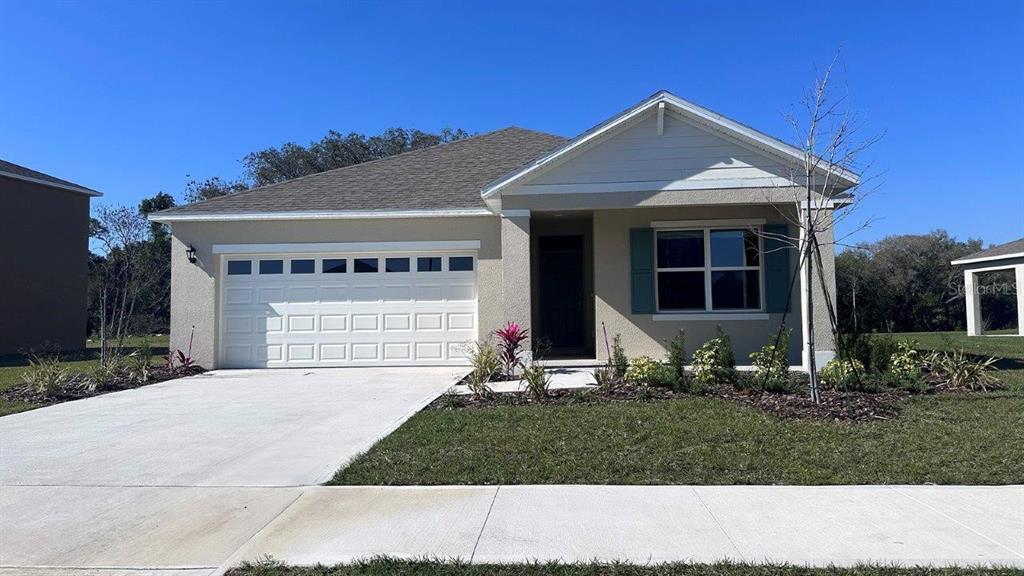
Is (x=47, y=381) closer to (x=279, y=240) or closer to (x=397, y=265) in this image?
(x=279, y=240)

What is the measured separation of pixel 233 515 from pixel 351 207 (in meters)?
9.63

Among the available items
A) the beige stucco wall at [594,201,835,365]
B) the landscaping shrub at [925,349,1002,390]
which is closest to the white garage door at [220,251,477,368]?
the beige stucco wall at [594,201,835,365]

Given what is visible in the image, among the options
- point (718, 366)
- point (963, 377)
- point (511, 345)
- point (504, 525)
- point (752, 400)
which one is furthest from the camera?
point (511, 345)

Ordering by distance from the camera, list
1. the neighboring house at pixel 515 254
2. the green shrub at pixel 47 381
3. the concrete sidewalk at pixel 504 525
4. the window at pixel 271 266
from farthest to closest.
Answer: the window at pixel 271 266 < the neighboring house at pixel 515 254 < the green shrub at pixel 47 381 < the concrete sidewalk at pixel 504 525

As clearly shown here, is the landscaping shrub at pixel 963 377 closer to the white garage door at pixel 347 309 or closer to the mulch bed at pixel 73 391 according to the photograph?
the white garage door at pixel 347 309

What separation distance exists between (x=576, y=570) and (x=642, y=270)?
947 centimetres

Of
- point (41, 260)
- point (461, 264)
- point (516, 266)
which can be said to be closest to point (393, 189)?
point (461, 264)

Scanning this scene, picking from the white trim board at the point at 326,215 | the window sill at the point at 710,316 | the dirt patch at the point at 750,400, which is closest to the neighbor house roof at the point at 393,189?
the white trim board at the point at 326,215

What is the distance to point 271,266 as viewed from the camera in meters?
14.3

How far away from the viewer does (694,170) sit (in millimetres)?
11898

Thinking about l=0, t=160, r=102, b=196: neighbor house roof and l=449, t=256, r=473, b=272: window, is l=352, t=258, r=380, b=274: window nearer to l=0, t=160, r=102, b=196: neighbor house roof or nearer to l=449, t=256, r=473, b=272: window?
l=449, t=256, r=473, b=272: window

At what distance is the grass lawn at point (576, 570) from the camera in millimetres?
3752

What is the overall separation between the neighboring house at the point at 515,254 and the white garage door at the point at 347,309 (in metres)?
0.03

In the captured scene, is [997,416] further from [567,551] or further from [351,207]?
[351,207]
